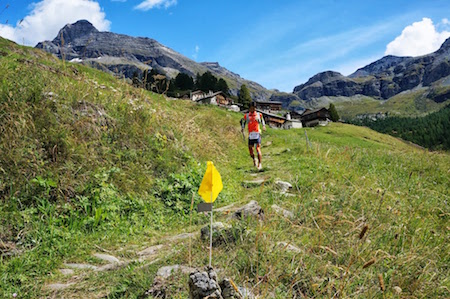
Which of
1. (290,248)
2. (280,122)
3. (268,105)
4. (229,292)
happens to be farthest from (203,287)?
(268,105)

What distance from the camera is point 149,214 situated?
604cm

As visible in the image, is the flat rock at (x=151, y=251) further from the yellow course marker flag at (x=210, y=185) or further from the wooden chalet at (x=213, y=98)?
the wooden chalet at (x=213, y=98)

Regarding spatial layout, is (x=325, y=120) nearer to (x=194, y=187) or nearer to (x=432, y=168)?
(x=432, y=168)

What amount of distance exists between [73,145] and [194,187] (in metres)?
3.06

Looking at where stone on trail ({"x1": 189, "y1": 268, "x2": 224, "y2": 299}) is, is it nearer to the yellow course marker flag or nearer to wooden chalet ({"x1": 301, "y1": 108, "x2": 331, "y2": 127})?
the yellow course marker flag

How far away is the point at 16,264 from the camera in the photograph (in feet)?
12.2

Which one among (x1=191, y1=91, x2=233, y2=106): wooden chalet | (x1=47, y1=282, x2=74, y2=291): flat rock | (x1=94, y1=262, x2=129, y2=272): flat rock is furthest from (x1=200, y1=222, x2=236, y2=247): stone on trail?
(x1=191, y1=91, x2=233, y2=106): wooden chalet

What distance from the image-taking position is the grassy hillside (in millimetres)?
3037

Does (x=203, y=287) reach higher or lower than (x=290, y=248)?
higher

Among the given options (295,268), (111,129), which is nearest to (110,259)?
(295,268)

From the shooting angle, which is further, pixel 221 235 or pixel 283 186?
pixel 283 186

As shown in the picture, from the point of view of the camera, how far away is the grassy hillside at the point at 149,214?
3037 mm

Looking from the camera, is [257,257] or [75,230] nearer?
[257,257]

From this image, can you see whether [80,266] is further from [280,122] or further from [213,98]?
[280,122]
